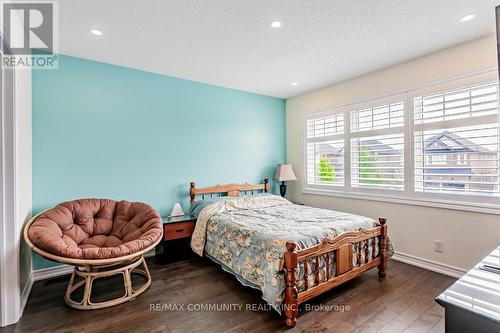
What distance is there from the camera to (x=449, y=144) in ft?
9.50

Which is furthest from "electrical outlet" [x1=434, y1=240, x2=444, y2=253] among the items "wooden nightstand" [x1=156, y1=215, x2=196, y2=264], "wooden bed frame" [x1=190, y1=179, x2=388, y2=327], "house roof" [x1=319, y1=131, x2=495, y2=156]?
"wooden nightstand" [x1=156, y1=215, x2=196, y2=264]

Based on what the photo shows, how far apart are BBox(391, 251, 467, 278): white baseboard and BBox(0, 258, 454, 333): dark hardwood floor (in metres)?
0.10

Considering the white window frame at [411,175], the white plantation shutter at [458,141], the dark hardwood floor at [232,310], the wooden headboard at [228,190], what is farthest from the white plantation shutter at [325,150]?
the dark hardwood floor at [232,310]

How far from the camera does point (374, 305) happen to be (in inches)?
89.4

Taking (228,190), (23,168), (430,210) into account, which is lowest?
(430,210)

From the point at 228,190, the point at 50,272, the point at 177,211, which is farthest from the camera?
the point at 228,190

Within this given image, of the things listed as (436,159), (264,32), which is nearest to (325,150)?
(436,159)

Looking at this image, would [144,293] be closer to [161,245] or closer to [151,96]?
[161,245]

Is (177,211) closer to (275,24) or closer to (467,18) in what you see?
(275,24)

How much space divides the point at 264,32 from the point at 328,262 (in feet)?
7.73

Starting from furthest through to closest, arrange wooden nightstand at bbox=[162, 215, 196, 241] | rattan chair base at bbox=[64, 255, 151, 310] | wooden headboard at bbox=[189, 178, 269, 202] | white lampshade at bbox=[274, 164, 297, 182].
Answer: white lampshade at bbox=[274, 164, 297, 182] < wooden headboard at bbox=[189, 178, 269, 202] < wooden nightstand at bbox=[162, 215, 196, 241] < rattan chair base at bbox=[64, 255, 151, 310]

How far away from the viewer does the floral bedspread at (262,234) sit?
6.92 ft

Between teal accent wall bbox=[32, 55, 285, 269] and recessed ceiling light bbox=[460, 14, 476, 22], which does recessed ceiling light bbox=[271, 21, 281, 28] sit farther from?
teal accent wall bbox=[32, 55, 285, 269]

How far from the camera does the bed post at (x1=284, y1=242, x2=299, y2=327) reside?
1954 millimetres
